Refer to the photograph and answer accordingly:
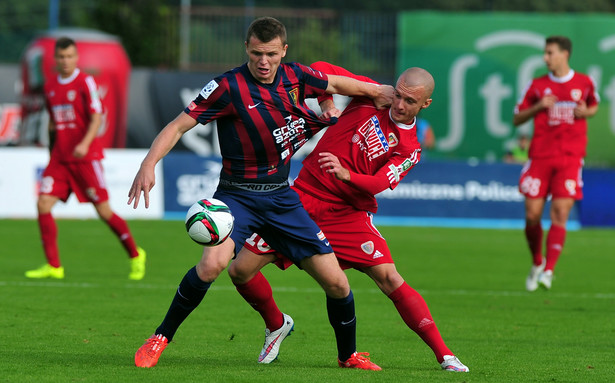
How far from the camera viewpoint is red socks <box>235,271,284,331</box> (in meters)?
6.70

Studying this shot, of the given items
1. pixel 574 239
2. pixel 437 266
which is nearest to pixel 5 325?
pixel 437 266

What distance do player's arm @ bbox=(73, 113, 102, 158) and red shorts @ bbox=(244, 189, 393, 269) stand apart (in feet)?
14.5

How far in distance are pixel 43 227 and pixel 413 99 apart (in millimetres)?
5793

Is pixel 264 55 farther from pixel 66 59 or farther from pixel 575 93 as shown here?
pixel 575 93

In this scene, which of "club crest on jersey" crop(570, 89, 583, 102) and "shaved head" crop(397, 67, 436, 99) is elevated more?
"shaved head" crop(397, 67, 436, 99)

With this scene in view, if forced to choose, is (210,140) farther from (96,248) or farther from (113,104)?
(96,248)

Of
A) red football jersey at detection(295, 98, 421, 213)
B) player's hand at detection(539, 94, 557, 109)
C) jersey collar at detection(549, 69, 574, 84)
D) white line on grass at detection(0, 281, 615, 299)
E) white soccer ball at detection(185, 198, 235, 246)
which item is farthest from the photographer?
jersey collar at detection(549, 69, 574, 84)

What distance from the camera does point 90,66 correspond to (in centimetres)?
2664

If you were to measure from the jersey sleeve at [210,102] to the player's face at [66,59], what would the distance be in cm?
518

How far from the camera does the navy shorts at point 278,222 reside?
6324mm

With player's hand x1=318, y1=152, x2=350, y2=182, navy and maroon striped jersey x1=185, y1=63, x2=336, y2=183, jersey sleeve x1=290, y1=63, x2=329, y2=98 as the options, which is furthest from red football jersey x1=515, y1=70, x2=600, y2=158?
player's hand x1=318, y1=152, x2=350, y2=182

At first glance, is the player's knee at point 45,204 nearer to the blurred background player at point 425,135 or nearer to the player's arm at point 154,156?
the player's arm at point 154,156

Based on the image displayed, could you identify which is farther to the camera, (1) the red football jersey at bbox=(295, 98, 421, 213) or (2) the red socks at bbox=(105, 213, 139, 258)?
(2) the red socks at bbox=(105, 213, 139, 258)

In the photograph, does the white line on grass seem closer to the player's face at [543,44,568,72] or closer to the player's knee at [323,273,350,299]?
the player's face at [543,44,568,72]
